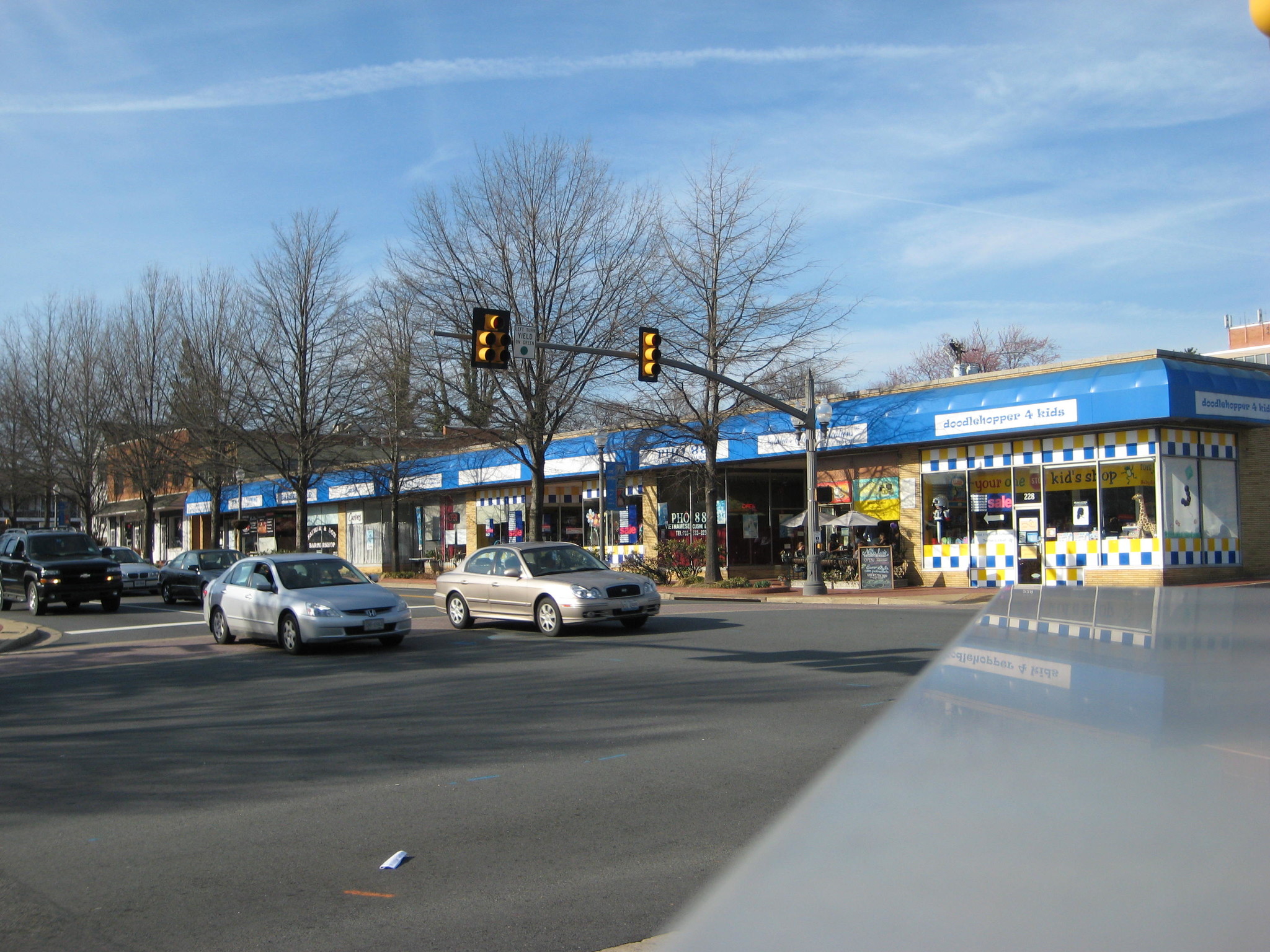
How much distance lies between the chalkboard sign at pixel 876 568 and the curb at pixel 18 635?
17.5 m

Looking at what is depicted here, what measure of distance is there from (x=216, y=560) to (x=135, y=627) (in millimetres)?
9131

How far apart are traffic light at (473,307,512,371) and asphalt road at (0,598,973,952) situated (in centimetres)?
604

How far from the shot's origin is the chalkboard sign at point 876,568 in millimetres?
25125

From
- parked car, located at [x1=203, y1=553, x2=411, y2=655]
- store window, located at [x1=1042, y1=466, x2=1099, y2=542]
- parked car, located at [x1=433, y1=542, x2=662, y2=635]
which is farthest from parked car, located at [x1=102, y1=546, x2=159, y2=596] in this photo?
store window, located at [x1=1042, y1=466, x2=1099, y2=542]

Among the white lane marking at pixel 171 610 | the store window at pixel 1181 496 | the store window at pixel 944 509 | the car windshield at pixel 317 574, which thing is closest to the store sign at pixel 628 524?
the store window at pixel 944 509

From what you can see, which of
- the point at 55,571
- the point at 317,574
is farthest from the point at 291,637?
the point at 55,571

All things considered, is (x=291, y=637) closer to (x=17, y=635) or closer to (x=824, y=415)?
(x=17, y=635)

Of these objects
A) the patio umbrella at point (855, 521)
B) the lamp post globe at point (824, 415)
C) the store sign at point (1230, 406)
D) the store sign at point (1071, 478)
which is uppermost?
the lamp post globe at point (824, 415)

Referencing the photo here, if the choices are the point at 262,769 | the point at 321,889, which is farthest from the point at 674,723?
the point at 321,889

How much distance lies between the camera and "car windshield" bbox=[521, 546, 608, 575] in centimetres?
1742

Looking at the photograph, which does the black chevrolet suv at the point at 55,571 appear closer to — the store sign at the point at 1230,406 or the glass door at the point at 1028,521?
the glass door at the point at 1028,521

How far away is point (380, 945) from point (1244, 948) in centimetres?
409

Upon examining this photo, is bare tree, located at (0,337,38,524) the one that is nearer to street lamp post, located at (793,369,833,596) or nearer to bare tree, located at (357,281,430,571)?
bare tree, located at (357,281,430,571)

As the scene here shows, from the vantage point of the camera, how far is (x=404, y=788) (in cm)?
709
